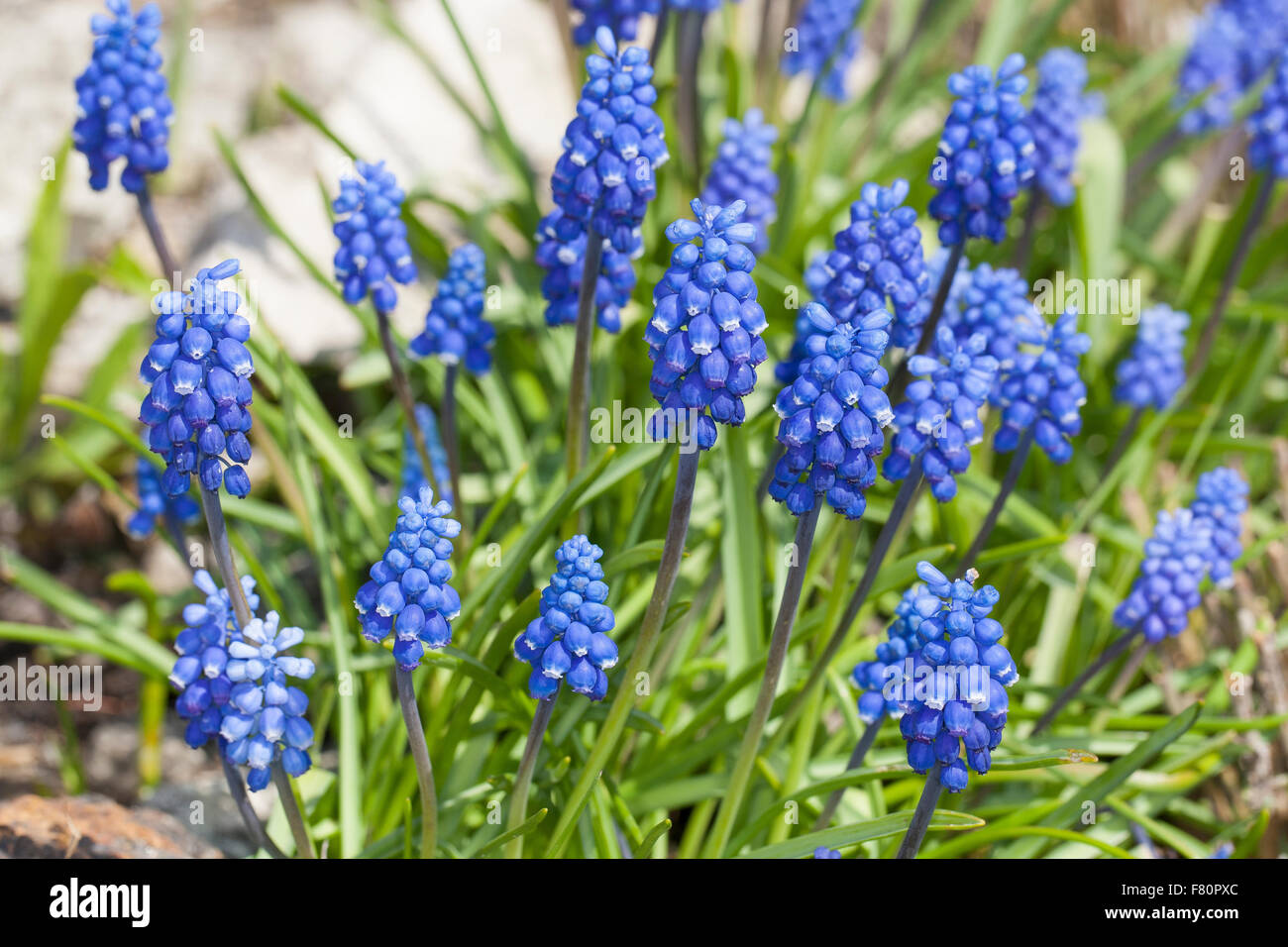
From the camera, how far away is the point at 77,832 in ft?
15.6

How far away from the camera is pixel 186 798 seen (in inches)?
228

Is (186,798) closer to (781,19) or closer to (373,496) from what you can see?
(373,496)

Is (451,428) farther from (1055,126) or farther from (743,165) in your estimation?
(1055,126)

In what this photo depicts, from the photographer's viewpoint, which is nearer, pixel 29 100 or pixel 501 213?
pixel 501 213

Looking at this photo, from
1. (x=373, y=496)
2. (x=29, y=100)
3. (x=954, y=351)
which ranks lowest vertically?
(x=373, y=496)

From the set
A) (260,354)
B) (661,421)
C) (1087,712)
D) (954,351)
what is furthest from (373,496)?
(1087,712)

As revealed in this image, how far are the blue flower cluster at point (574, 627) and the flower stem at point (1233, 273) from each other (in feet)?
15.4

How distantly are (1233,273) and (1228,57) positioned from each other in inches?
85.8

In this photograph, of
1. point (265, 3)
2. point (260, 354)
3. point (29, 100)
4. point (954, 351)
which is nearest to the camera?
point (954, 351)

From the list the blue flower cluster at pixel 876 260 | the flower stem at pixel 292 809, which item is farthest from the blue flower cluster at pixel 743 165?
the flower stem at pixel 292 809

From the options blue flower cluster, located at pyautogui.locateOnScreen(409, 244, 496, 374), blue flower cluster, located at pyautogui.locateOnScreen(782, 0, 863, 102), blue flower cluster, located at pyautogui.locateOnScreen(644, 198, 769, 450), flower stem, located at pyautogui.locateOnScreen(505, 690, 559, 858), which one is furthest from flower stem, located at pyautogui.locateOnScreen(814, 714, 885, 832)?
blue flower cluster, located at pyautogui.locateOnScreen(782, 0, 863, 102)

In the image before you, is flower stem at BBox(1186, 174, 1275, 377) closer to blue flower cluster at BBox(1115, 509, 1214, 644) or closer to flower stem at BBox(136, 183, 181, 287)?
blue flower cluster at BBox(1115, 509, 1214, 644)

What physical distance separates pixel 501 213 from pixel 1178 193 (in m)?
5.38

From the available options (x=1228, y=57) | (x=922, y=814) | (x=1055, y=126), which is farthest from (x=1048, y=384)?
(x=1228, y=57)
